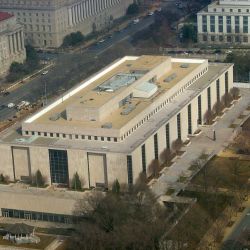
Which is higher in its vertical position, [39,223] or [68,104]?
[68,104]

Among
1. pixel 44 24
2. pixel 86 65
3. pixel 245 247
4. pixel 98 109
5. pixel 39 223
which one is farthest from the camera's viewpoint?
pixel 44 24

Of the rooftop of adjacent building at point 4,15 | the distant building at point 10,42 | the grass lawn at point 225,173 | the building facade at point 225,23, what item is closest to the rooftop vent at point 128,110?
the grass lawn at point 225,173

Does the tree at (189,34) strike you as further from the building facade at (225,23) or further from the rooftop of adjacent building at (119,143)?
the rooftop of adjacent building at (119,143)

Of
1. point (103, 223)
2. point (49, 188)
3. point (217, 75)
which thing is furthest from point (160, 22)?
point (103, 223)

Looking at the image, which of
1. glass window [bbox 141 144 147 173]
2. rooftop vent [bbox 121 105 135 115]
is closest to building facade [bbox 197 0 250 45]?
rooftop vent [bbox 121 105 135 115]

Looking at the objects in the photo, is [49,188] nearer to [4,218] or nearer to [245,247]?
[4,218]

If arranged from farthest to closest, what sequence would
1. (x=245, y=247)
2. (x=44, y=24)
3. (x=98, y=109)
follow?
1. (x=44, y=24)
2. (x=98, y=109)
3. (x=245, y=247)

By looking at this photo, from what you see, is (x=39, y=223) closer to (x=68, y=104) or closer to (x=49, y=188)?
(x=49, y=188)

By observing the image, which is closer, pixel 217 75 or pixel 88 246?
pixel 88 246

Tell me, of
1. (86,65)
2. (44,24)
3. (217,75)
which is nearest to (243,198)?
(217,75)
